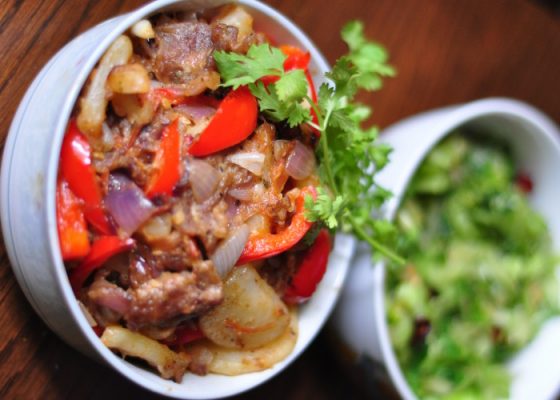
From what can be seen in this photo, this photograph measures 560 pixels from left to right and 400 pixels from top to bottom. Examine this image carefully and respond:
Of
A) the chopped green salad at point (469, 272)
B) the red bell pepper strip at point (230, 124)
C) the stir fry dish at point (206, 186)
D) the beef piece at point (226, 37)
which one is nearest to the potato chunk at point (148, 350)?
the stir fry dish at point (206, 186)

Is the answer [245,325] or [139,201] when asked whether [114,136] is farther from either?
[245,325]

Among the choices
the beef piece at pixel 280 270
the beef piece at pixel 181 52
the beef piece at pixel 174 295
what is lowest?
the beef piece at pixel 280 270

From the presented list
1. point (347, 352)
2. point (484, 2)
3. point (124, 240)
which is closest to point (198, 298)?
point (124, 240)

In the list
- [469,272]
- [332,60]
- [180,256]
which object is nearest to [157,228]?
[180,256]

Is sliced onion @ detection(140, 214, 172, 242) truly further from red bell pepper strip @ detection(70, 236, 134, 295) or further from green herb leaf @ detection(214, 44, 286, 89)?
green herb leaf @ detection(214, 44, 286, 89)

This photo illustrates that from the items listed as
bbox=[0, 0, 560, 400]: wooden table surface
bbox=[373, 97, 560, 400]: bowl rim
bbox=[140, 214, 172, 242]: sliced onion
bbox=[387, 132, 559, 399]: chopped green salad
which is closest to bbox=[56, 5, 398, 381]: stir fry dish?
bbox=[140, 214, 172, 242]: sliced onion

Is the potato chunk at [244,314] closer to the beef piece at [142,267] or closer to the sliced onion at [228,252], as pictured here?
the sliced onion at [228,252]
